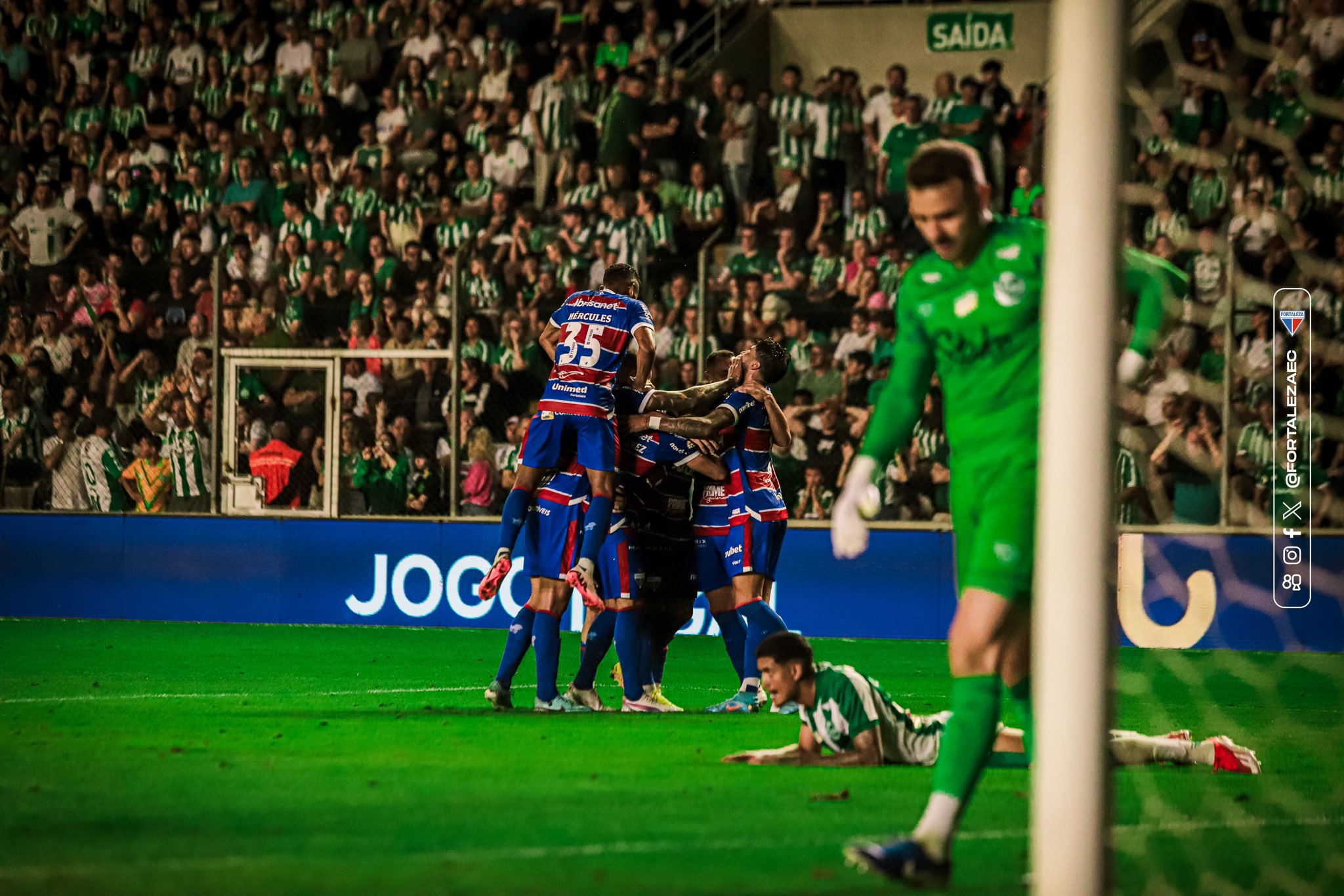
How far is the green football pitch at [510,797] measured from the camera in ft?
16.3

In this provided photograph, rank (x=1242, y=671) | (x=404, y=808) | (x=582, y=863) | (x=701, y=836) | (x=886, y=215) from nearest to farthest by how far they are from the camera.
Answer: (x=582, y=863) < (x=701, y=836) < (x=404, y=808) < (x=1242, y=671) < (x=886, y=215)

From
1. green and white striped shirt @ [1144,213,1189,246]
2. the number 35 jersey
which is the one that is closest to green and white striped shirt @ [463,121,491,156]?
green and white striped shirt @ [1144,213,1189,246]

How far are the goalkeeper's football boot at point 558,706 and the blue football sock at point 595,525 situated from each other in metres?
0.81

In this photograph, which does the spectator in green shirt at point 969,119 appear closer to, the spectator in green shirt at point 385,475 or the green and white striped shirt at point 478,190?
the green and white striped shirt at point 478,190

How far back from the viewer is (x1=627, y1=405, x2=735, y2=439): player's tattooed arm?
959 cm

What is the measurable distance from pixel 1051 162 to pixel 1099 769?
144 centimetres

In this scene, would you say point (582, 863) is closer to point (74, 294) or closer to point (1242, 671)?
point (1242, 671)

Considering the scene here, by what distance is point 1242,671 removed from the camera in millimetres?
12430

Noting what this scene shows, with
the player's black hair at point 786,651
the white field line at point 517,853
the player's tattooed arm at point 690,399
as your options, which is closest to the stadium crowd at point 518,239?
the player's tattooed arm at point 690,399

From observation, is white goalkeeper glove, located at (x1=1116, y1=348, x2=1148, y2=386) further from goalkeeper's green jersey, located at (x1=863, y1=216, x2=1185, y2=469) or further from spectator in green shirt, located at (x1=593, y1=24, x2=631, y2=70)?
spectator in green shirt, located at (x1=593, y1=24, x2=631, y2=70)

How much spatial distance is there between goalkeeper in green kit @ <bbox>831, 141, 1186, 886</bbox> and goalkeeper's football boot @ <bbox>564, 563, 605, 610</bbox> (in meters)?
3.81

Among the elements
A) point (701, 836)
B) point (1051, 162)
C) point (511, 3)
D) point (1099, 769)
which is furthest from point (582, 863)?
point (511, 3)

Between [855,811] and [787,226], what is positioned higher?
[787,226]

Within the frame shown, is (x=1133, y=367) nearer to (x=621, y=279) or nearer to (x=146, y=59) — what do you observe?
(x=621, y=279)
